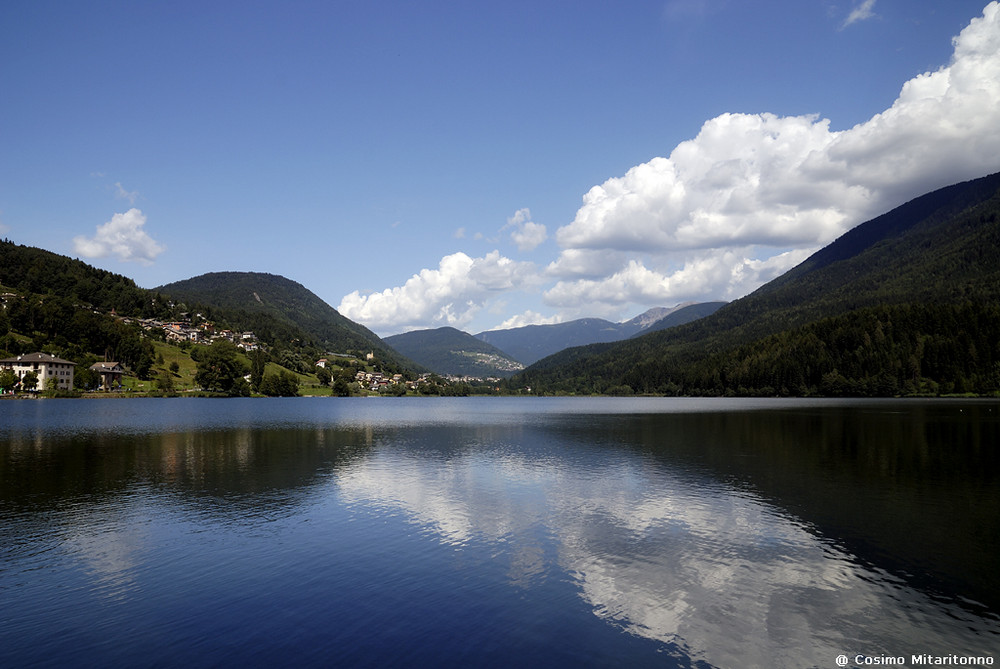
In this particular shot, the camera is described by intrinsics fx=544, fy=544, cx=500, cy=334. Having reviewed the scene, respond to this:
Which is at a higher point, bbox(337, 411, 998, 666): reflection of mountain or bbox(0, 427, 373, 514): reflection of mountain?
bbox(0, 427, 373, 514): reflection of mountain

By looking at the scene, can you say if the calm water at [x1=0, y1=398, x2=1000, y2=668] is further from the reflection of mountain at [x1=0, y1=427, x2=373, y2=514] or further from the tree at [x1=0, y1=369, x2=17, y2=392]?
the tree at [x1=0, y1=369, x2=17, y2=392]

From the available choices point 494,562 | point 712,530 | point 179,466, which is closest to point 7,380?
point 179,466

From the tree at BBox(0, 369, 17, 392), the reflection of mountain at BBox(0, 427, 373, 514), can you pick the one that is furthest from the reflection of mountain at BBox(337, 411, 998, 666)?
the tree at BBox(0, 369, 17, 392)

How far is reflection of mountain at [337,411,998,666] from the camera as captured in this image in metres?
18.9

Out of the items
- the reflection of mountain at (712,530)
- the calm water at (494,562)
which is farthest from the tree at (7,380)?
the reflection of mountain at (712,530)

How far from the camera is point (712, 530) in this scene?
3114cm

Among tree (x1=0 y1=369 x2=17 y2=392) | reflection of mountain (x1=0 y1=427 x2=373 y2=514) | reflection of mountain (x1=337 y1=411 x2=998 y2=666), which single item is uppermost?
tree (x1=0 y1=369 x2=17 y2=392)

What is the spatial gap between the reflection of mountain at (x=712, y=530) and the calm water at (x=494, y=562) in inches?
5.6

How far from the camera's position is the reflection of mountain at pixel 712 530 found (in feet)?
61.9

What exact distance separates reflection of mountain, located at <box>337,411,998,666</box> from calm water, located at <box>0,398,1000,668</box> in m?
0.14

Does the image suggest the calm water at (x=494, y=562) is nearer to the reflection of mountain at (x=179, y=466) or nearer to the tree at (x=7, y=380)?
the reflection of mountain at (x=179, y=466)

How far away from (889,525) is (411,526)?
91.4ft

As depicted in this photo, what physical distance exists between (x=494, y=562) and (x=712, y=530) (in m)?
13.5

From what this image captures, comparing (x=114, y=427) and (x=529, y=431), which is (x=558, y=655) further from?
(x=114, y=427)
